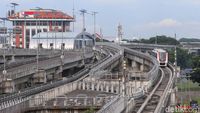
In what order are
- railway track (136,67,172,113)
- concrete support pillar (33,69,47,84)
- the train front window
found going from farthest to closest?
the train front window → concrete support pillar (33,69,47,84) → railway track (136,67,172,113)

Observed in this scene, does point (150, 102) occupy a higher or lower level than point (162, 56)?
lower

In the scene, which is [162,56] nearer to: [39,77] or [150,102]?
[39,77]

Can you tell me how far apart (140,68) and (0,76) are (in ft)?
245

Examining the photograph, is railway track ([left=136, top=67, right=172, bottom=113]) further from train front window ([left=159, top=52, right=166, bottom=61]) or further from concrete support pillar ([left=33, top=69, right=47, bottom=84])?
train front window ([left=159, top=52, right=166, bottom=61])

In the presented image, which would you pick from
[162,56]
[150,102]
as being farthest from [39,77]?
[162,56]

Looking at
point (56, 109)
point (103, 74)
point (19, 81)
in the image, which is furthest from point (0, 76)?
point (103, 74)

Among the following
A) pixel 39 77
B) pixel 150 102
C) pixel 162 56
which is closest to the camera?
pixel 150 102

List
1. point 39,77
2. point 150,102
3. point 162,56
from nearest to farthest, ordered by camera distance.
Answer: point 150,102 → point 39,77 → point 162,56

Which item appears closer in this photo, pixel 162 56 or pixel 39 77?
pixel 39 77

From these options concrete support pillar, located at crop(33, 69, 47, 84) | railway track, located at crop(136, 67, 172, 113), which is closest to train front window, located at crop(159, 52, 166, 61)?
concrete support pillar, located at crop(33, 69, 47, 84)

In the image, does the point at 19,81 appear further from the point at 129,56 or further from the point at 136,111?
the point at 129,56

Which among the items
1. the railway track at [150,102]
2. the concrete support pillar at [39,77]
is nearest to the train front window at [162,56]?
the concrete support pillar at [39,77]

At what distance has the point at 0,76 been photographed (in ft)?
214

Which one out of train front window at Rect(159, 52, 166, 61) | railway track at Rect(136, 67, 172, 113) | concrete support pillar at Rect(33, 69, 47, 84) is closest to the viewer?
railway track at Rect(136, 67, 172, 113)
